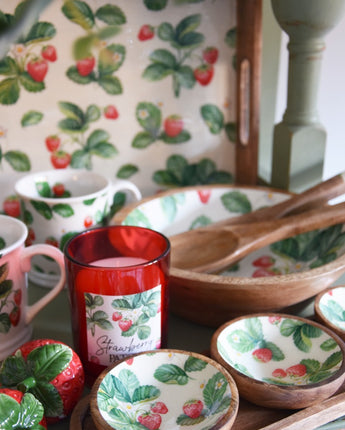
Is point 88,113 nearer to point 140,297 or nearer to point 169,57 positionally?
point 169,57

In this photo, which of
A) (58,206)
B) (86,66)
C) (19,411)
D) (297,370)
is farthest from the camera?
(86,66)

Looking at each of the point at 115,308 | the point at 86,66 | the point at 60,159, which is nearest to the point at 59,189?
the point at 60,159

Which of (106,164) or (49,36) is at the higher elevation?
(49,36)

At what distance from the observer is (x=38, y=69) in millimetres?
623

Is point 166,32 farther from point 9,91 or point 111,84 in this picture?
point 9,91

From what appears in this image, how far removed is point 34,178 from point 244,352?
0.34 meters

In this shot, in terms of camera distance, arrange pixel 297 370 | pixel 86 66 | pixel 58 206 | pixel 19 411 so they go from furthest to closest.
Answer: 1. pixel 86 66
2. pixel 58 206
3. pixel 297 370
4. pixel 19 411

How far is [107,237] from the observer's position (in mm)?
476

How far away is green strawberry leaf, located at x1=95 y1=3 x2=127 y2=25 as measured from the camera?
621 mm

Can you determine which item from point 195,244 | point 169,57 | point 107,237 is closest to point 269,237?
point 195,244

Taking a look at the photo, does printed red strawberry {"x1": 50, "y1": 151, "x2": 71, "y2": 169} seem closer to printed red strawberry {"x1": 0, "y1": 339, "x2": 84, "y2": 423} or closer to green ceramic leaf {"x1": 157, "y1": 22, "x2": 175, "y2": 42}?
green ceramic leaf {"x1": 157, "y1": 22, "x2": 175, "y2": 42}

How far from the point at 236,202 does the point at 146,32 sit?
259mm

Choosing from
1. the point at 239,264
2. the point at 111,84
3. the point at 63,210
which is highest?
the point at 111,84

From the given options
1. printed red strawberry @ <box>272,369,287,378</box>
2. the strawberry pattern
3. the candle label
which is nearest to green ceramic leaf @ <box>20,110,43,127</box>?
the strawberry pattern
